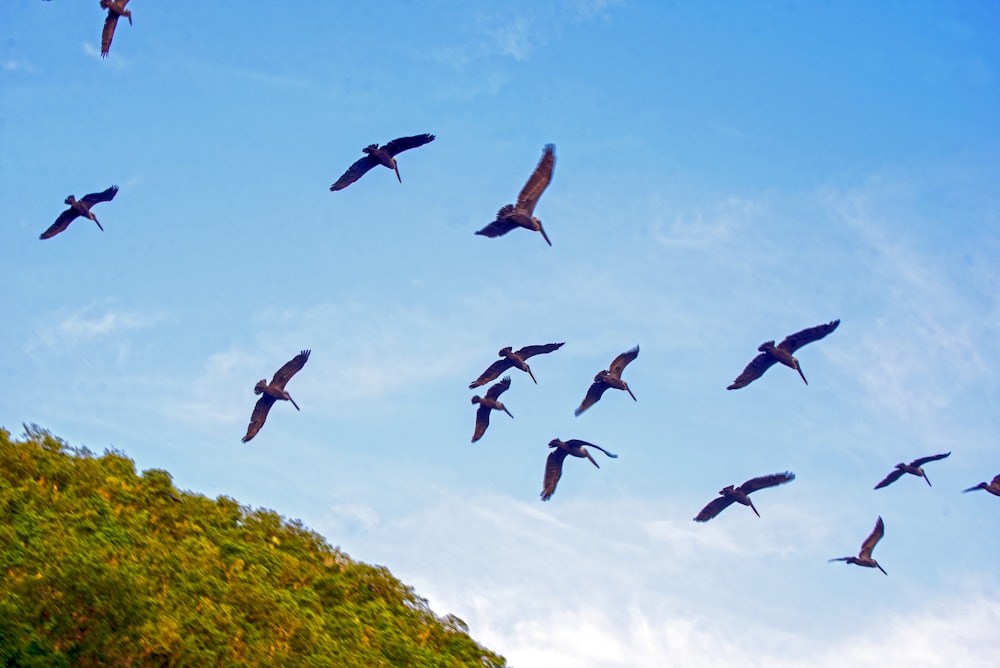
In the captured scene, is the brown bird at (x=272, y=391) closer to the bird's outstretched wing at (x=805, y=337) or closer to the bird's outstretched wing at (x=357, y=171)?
the bird's outstretched wing at (x=357, y=171)

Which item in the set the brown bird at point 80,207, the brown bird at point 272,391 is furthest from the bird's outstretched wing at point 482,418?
the brown bird at point 80,207

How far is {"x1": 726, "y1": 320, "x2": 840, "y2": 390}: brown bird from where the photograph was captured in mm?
27953

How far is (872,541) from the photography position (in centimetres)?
3469

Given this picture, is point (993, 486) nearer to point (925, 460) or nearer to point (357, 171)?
point (925, 460)

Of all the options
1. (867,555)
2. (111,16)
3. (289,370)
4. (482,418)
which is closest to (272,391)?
(289,370)

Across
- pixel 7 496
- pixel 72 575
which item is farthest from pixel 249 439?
pixel 72 575

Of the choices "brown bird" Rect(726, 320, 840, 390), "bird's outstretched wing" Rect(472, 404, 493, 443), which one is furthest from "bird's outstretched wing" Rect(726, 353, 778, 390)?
"bird's outstretched wing" Rect(472, 404, 493, 443)

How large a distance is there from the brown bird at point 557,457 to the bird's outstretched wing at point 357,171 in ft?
27.5

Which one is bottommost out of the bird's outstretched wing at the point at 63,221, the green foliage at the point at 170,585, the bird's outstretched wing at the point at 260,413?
the green foliage at the point at 170,585

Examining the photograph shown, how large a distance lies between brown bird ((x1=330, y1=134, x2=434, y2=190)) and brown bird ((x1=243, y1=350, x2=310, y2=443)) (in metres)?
4.68

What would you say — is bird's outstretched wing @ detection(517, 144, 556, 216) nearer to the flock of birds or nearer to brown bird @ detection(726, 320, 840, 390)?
the flock of birds

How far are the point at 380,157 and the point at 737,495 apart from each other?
12346mm

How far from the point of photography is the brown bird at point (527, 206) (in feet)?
84.0

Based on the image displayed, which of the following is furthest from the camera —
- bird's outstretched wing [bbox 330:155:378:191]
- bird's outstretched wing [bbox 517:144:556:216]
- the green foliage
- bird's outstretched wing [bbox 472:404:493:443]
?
bird's outstretched wing [bbox 472:404:493:443]
